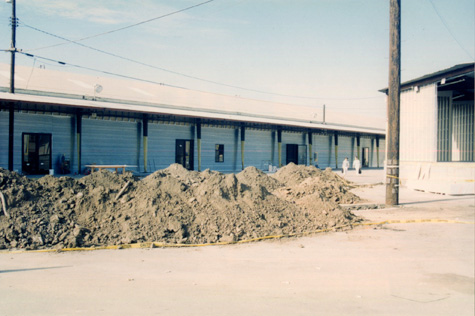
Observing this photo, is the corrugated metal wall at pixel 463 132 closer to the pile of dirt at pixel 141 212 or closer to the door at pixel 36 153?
the pile of dirt at pixel 141 212

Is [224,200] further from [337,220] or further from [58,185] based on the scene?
[58,185]

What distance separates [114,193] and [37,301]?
4599 mm

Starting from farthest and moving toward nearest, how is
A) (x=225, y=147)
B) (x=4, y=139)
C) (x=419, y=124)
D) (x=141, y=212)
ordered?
(x=225, y=147) → (x=419, y=124) → (x=4, y=139) → (x=141, y=212)

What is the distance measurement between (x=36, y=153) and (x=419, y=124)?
22.8 m

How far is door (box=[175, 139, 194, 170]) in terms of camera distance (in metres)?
29.3

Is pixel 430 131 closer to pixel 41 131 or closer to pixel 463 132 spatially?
pixel 463 132

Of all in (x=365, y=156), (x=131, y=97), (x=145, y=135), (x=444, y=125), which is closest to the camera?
(x=444, y=125)

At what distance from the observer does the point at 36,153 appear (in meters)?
22.4

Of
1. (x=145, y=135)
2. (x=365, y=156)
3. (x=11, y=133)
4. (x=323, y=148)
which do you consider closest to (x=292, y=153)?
(x=323, y=148)

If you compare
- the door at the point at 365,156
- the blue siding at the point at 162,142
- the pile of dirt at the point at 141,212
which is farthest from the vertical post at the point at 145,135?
the door at the point at 365,156

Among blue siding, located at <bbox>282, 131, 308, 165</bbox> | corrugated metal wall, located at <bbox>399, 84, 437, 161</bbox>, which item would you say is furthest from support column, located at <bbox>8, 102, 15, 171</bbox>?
blue siding, located at <bbox>282, 131, 308, 165</bbox>

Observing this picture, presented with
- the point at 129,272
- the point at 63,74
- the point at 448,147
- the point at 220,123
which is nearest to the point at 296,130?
the point at 220,123

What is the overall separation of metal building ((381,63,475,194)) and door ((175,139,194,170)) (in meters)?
15.3

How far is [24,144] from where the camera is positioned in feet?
71.8
